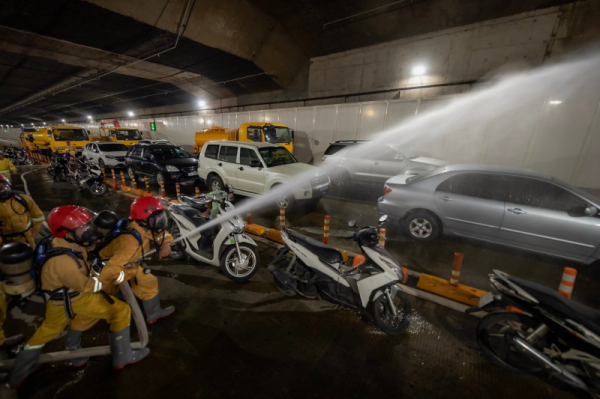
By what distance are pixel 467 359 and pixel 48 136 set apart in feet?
73.7

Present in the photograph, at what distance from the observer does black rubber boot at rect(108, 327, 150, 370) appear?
2264 millimetres

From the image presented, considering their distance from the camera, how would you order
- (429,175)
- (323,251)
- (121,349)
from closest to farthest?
(121,349) → (323,251) → (429,175)

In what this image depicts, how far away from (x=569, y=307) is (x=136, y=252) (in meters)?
4.03

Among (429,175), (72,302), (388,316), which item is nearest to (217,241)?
(72,302)

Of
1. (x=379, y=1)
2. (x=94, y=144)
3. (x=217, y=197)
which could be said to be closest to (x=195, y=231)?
(x=217, y=197)

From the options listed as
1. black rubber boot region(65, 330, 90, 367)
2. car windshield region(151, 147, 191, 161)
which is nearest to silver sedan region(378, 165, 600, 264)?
black rubber boot region(65, 330, 90, 367)

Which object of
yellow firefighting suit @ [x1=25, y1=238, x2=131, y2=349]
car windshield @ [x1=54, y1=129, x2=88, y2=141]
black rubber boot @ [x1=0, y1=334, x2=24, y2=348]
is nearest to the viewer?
yellow firefighting suit @ [x1=25, y1=238, x2=131, y2=349]

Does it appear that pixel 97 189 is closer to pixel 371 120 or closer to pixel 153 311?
pixel 153 311

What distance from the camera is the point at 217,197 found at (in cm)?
Result: 429

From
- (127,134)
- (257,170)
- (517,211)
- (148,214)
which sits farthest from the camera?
(127,134)

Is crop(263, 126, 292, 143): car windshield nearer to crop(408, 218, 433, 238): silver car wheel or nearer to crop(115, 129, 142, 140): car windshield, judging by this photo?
crop(408, 218, 433, 238): silver car wheel

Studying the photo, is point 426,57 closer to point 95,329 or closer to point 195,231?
point 195,231

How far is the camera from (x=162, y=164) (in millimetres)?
9195

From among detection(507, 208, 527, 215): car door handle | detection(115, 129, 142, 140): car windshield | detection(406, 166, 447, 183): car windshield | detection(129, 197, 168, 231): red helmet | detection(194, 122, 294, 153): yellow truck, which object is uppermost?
detection(194, 122, 294, 153): yellow truck
